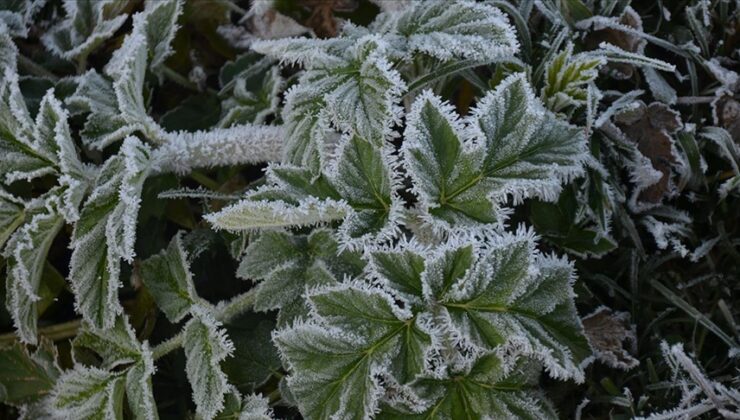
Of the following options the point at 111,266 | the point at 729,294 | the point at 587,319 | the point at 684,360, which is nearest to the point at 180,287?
the point at 111,266

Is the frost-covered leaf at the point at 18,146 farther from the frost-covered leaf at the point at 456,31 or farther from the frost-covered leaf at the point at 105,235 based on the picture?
the frost-covered leaf at the point at 456,31

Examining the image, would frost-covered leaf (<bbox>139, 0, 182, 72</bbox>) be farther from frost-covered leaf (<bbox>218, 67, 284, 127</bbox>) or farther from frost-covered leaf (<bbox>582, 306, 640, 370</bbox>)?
frost-covered leaf (<bbox>582, 306, 640, 370</bbox>)

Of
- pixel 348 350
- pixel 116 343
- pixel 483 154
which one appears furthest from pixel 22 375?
pixel 483 154

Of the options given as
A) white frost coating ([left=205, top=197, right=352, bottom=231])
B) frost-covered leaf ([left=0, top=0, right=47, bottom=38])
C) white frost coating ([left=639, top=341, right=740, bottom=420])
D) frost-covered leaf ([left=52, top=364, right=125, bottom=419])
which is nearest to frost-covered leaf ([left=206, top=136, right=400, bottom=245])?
white frost coating ([left=205, top=197, right=352, bottom=231])

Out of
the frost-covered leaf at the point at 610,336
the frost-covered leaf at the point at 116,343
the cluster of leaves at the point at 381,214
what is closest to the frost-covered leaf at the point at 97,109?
the cluster of leaves at the point at 381,214

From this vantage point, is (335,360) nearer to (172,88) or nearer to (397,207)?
(397,207)
